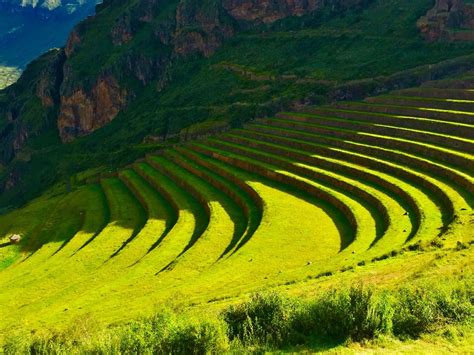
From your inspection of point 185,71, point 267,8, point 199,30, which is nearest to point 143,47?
point 199,30

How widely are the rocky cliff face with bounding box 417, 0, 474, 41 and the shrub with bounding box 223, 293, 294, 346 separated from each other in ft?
246

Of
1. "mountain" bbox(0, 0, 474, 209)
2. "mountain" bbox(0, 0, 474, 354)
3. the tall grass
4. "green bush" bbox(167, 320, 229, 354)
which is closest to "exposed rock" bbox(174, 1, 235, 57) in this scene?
"mountain" bbox(0, 0, 474, 209)

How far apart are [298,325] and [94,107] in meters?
139

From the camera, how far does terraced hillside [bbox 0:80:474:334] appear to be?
2658 cm

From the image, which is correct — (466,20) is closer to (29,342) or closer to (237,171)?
(237,171)

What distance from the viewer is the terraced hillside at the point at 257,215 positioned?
26.6 meters

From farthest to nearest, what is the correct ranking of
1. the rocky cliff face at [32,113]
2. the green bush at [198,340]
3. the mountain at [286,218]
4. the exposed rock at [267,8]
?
the rocky cliff face at [32,113] < the exposed rock at [267,8] < the mountain at [286,218] < the green bush at [198,340]

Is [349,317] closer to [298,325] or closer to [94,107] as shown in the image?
[298,325]

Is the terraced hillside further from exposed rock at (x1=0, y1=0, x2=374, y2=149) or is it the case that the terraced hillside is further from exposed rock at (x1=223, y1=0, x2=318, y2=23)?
exposed rock at (x1=0, y1=0, x2=374, y2=149)

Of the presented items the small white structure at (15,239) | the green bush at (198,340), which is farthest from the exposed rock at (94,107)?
the green bush at (198,340)

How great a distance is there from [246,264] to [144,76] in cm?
12797

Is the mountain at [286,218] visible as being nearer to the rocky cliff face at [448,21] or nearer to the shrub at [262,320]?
the shrub at [262,320]

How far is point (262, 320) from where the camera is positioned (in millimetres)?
16266

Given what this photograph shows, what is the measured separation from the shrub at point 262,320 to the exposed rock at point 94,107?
434 feet
